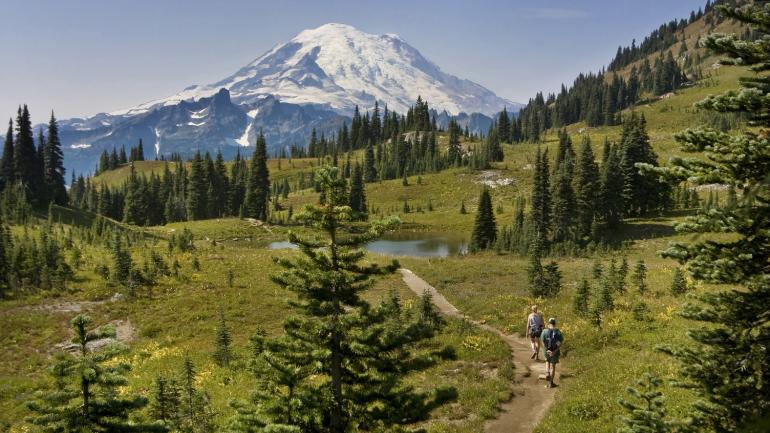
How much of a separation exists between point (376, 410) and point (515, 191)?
127 m

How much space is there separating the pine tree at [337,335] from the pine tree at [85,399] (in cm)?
286

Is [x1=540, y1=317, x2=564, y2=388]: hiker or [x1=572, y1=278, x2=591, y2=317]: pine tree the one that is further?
[x1=572, y1=278, x2=591, y2=317]: pine tree

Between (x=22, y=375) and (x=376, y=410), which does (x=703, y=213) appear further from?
(x=22, y=375)

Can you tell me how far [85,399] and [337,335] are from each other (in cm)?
515

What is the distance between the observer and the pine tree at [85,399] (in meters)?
8.80

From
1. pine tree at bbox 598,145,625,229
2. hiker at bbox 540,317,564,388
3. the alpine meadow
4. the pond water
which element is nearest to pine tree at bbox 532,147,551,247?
the alpine meadow

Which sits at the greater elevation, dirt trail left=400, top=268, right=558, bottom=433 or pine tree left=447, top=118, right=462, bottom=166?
pine tree left=447, top=118, right=462, bottom=166

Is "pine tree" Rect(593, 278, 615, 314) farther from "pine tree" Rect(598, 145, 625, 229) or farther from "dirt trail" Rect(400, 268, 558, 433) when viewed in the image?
"pine tree" Rect(598, 145, 625, 229)

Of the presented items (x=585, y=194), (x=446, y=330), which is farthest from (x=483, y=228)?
(x=446, y=330)

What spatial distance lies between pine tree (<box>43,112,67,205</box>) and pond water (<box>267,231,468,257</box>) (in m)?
50.6

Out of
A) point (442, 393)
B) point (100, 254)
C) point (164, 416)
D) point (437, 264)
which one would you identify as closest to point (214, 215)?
point (100, 254)

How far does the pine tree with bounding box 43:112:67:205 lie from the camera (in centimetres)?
9436

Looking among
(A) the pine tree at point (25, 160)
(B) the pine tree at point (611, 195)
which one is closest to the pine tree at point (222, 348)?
(B) the pine tree at point (611, 195)

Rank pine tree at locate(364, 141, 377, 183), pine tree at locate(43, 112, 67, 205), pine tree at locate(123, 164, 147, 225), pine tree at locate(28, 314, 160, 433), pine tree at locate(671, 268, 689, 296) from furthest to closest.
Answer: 1. pine tree at locate(364, 141, 377, 183)
2. pine tree at locate(123, 164, 147, 225)
3. pine tree at locate(43, 112, 67, 205)
4. pine tree at locate(671, 268, 689, 296)
5. pine tree at locate(28, 314, 160, 433)
